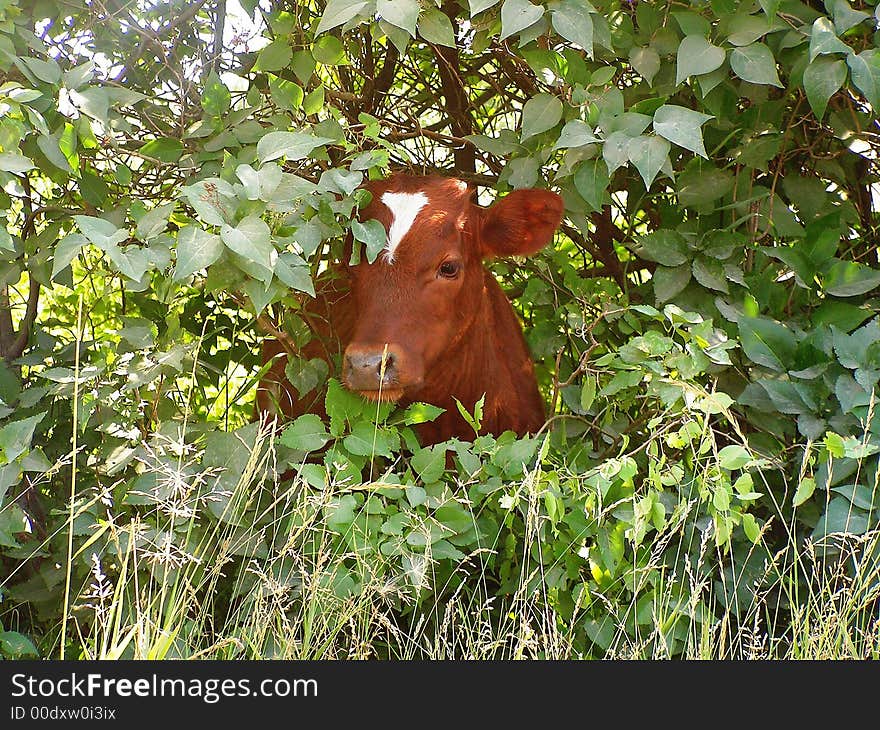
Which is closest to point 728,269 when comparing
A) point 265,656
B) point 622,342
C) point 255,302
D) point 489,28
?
point 622,342

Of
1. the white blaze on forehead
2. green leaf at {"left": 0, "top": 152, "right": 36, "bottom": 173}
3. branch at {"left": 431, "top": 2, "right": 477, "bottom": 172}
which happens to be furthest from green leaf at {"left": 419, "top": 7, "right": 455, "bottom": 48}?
branch at {"left": 431, "top": 2, "right": 477, "bottom": 172}

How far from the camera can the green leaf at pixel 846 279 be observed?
4.05 meters

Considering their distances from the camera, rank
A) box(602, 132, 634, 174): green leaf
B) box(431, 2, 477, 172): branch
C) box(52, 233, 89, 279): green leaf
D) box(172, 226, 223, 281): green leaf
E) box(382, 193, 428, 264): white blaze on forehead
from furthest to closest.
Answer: box(431, 2, 477, 172): branch < box(382, 193, 428, 264): white blaze on forehead < box(602, 132, 634, 174): green leaf < box(52, 233, 89, 279): green leaf < box(172, 226, 223, 281): green leaf

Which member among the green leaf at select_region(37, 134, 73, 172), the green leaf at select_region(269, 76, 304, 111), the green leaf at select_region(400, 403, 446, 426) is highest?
the green leaf at select_region(269, 76, 304, 111)

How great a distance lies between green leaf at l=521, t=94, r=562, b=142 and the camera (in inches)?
145

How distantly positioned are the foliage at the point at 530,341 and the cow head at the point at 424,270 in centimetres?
14

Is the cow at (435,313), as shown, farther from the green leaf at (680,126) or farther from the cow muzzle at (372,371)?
the green leaf at (680,126)

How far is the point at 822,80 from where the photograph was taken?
11.5 ft

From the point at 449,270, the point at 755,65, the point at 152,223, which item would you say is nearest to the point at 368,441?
the point at 449,270

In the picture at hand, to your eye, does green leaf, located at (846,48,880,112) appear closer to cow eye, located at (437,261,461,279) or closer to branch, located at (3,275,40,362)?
cow eye, located at (437,261,461,279)

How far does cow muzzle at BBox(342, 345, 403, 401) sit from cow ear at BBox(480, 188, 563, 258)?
93 cm

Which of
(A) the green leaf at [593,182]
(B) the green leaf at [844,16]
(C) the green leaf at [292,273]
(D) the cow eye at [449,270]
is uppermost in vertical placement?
(B) the green leaf at [844,16]

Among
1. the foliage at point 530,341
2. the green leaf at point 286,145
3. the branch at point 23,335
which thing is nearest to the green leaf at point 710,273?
the foliage at point 530,341

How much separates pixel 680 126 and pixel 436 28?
843mm
